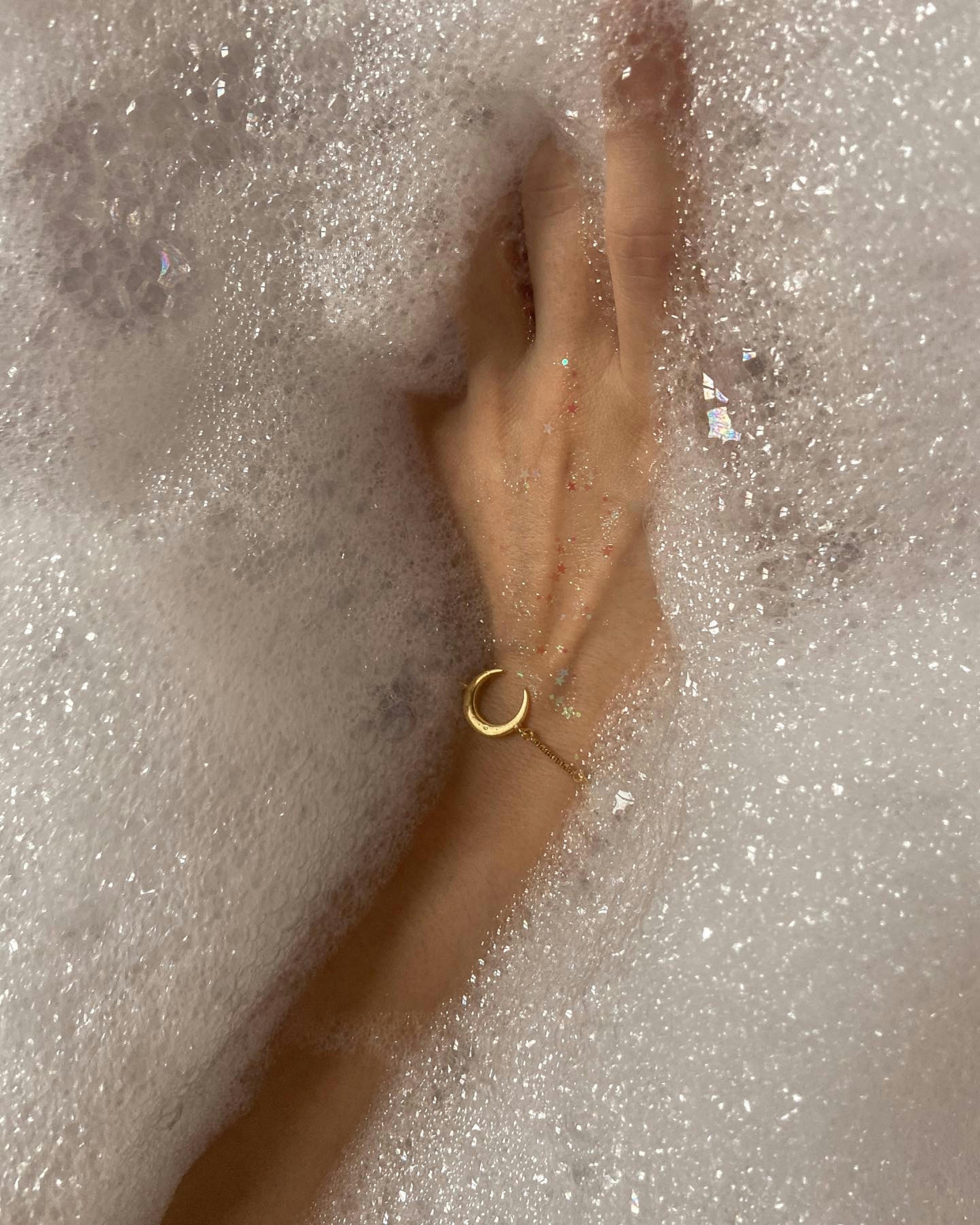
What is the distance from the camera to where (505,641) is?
72cm

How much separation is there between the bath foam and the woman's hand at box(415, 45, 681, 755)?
2cm

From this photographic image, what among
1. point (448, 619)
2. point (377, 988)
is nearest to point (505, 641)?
point (448, 619)

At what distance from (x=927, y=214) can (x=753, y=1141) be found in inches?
22.2

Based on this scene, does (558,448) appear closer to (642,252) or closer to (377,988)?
(642,252)

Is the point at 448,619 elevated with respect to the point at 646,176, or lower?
lower

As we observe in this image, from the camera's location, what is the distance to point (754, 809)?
0.61m

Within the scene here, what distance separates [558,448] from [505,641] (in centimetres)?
15

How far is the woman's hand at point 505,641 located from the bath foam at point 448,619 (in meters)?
0.02

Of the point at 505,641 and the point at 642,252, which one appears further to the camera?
the point at 505,641

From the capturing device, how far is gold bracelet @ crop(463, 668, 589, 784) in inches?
27.1

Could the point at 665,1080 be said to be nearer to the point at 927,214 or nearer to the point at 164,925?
the point at 164,925

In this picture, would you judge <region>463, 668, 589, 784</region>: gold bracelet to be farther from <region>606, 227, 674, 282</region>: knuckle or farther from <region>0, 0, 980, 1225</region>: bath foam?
<region>606, 227, 674, 282</region>: knuckle

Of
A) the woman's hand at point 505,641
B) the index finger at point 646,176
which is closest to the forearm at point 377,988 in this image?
the woman's hand at point 505,641

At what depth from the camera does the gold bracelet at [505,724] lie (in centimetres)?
69
